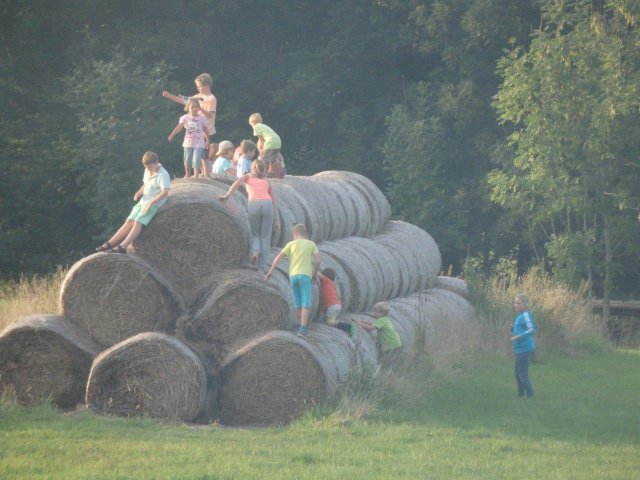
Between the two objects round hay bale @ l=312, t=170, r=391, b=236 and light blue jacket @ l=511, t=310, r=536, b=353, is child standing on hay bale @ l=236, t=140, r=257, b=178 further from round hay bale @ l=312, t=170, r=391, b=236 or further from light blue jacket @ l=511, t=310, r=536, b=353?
light blue jacket @ l=511, t=310, r=536, b=353

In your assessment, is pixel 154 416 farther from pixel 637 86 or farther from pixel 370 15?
pixel 370 15

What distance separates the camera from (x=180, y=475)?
10062 millimetres

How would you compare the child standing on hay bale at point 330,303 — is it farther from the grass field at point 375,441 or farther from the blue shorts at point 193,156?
the blue shorts at point 193,156

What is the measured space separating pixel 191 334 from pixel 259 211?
77.5 inches

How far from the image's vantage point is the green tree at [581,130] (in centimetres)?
2691

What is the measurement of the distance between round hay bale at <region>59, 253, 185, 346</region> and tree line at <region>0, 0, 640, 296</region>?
14.2 meters

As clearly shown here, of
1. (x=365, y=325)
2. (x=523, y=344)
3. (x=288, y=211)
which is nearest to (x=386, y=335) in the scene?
(x=365, y=325)

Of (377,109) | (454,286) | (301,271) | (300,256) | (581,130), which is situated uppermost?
(377,109)

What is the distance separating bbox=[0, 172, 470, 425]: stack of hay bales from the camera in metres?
13.5

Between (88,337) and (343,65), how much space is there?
22597 millimetres

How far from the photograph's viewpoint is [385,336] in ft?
56.1

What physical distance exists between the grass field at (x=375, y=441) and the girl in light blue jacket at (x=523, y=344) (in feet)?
0.86

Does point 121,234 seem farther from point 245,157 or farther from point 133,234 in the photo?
point 245,157

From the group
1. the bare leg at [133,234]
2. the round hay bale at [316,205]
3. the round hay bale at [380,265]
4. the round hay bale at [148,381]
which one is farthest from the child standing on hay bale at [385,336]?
the round hay bale at [148,381]
